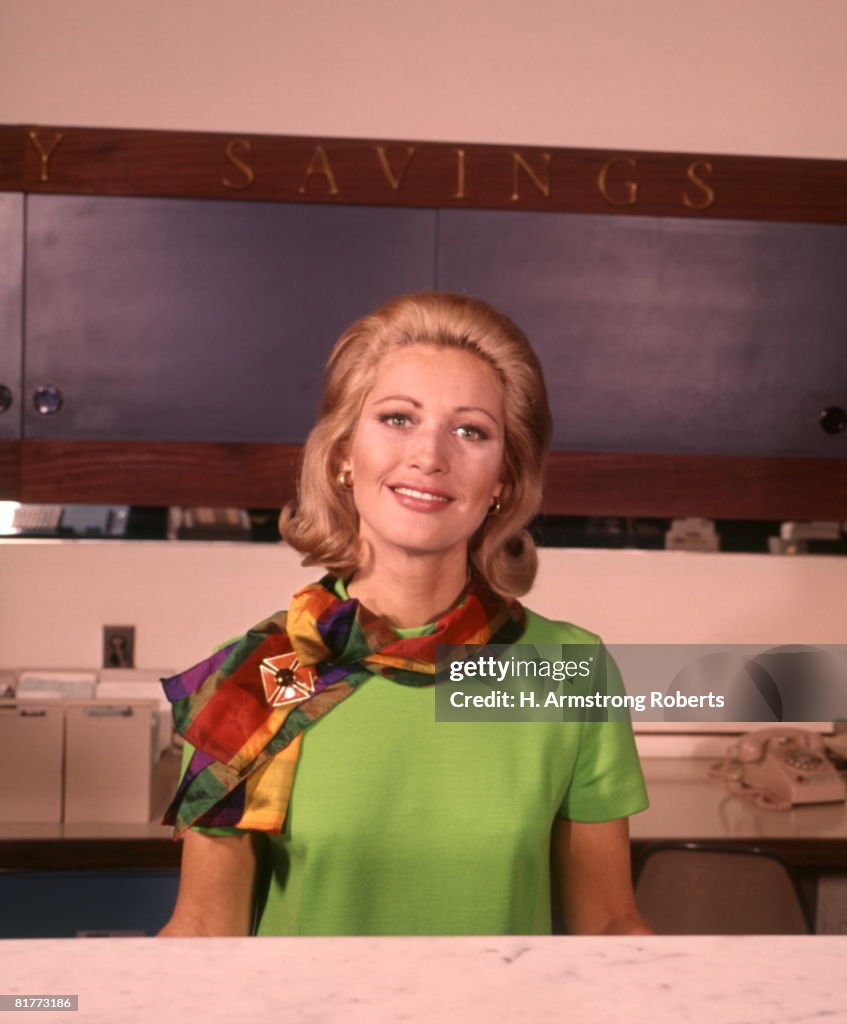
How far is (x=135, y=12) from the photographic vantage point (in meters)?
1.10

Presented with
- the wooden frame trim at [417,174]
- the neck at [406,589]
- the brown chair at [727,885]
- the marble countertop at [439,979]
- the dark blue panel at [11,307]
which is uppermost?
the wooden frame trim at [417,174]

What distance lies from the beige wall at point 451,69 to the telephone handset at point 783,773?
67 centimetres

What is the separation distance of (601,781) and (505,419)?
254 mm

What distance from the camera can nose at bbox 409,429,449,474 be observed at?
701 mm

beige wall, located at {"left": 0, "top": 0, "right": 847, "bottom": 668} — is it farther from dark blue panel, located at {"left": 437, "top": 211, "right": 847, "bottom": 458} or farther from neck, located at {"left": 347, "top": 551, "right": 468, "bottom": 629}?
neck, located at {"left": 347, "top": 551, "right": 468, "bottom": 629}

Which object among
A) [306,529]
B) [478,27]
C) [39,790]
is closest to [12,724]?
[39,790]

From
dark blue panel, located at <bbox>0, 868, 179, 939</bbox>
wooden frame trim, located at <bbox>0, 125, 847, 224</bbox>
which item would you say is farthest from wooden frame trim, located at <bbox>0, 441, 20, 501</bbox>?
dark blue panel, located at <bbox>0, 868, 179, 939</bbox>

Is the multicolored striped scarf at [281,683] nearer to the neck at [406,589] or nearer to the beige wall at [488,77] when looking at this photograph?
the neck at [406,589]

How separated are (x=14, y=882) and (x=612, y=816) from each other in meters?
0.75

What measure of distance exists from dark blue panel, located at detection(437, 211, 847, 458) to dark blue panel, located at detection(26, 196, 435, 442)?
0.13 meters

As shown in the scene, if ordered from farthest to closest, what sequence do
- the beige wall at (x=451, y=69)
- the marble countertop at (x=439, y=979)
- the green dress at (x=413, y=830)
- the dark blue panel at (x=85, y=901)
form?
1. the dark blue panel at (x=85, y=901)
2. the beige wall at (x=451, y=69)
3. the green dress at (x=413, y=830)
4. the marble countertop at (x=439, y=979)

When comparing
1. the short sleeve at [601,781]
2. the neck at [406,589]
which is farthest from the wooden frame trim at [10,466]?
the short sleeve at [601,781]

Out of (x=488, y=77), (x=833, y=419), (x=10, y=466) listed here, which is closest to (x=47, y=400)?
(x=10, y=466)

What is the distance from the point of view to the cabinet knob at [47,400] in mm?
1250
